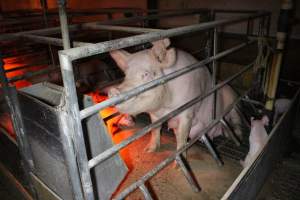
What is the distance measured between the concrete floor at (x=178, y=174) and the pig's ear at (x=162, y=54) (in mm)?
1173

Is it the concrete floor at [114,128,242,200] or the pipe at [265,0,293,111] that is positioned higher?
the pipe at [265,0,293,111]

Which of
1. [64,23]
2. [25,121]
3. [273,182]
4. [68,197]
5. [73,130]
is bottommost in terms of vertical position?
[273,182]

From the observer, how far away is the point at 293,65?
659 centimetres

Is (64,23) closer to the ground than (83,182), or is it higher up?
higher up

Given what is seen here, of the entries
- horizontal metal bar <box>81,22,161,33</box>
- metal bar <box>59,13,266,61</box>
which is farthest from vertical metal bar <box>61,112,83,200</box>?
horizontal metal bar <box>81,22,161,33</box>

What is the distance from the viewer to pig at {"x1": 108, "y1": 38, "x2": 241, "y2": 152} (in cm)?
225

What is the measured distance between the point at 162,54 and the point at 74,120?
1.22 meters

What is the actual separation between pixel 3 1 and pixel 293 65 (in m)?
14.1

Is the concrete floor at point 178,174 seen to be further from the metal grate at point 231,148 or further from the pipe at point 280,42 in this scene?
the pipe at point 280,42

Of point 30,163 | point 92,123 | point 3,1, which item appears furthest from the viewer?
point 3,1

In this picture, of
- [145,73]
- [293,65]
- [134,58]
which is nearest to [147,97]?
[145,73]

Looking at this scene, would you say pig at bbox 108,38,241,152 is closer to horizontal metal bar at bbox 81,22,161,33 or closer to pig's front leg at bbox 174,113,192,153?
pig's front leg at bbox 174,113,192,153

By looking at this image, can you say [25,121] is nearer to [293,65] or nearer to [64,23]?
[64,23]

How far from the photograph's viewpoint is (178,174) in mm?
2850
